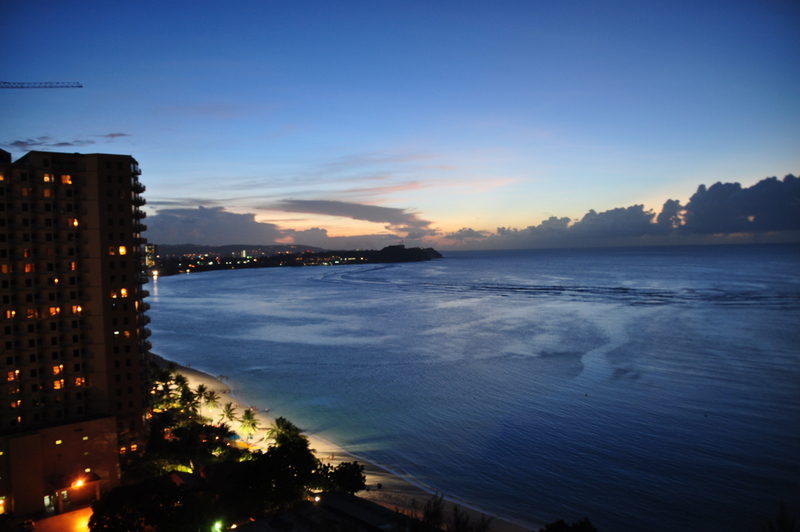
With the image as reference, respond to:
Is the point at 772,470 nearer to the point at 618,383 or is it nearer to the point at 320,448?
the point at 618,383

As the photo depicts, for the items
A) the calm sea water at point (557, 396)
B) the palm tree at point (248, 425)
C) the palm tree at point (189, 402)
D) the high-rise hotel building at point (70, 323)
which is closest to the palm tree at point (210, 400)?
the palm tree at point (189, 402)

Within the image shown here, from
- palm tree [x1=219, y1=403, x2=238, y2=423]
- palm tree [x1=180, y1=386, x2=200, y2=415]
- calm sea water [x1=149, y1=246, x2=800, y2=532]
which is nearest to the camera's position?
calm sea water [x1=149, y1=246, x2=800, y2=532]

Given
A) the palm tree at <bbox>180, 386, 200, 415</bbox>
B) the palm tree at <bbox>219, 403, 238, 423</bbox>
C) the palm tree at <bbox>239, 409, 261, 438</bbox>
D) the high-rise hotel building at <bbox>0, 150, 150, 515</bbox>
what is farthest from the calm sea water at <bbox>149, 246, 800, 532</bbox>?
the high-rise hotel building at <bbox>0, 150, 150, 515</bbox>

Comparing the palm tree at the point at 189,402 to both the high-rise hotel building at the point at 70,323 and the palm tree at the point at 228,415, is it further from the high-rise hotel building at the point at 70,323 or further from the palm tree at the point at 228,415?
the high-rise hotel building at the point at 70,323

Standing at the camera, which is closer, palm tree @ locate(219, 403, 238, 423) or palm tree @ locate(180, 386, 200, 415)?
palm tree @ locate(219, 403, 238, 423)

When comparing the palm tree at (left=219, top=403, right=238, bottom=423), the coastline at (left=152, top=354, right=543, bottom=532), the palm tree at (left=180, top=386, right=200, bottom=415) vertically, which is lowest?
the coastline at (left=152, top=354, right=543, bottom=532)

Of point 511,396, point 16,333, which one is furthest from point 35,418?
point 511,396

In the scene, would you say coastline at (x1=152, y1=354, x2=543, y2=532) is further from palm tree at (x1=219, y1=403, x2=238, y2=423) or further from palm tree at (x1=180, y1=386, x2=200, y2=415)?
palm tree at (x1=180, y1=386, x2=200, y2=415)
